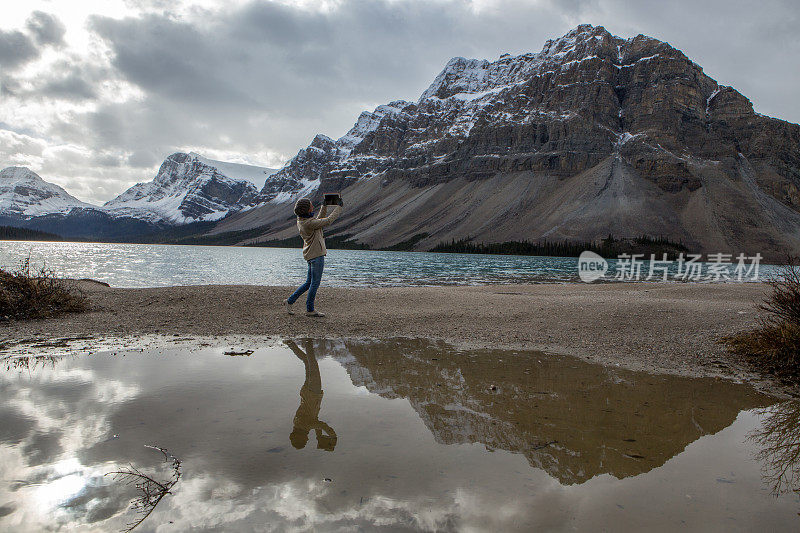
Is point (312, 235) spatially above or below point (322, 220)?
below

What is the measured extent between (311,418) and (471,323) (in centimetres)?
684

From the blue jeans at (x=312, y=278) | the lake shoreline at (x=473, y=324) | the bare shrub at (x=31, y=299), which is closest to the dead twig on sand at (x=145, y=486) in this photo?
the lake shoreline at (x=473, y=324)

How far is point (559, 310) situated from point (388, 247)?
17481 cm

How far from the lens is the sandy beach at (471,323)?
823 cm

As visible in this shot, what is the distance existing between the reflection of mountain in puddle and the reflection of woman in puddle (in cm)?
Answer: 61

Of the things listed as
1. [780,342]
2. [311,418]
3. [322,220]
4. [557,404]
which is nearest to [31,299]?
[322,220]

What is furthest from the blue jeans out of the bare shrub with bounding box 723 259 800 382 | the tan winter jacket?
the bare shrub with bounding box 723 259 800 382

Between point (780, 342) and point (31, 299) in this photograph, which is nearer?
point (780, 342)

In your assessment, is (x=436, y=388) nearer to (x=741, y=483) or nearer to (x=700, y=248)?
(x=741, y=483)

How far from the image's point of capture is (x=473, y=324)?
1073 centimetres

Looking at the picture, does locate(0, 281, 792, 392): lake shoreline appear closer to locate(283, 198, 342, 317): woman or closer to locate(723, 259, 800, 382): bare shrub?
locate(723, 259, 800, 382): bare shrub

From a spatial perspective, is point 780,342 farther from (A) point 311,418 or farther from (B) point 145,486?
(B) point 145,486

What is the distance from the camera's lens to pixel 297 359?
7.27m

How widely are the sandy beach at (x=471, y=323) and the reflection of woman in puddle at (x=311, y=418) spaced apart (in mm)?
3580
